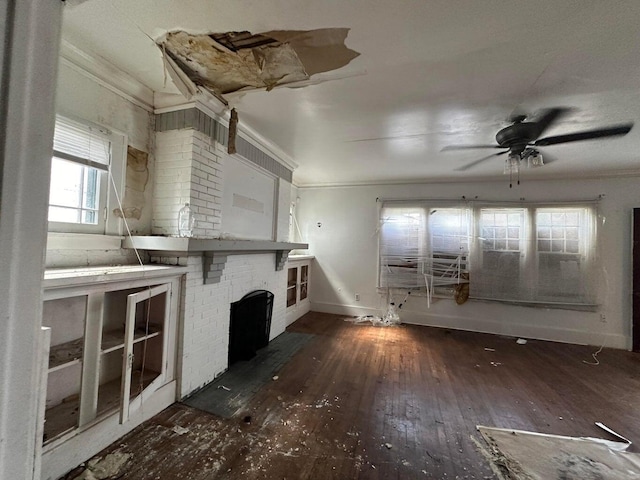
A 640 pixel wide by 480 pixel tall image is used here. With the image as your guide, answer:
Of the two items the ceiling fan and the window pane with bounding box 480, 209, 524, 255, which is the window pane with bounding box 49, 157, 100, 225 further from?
the window pane with bounding box 480, 209, 524, 255

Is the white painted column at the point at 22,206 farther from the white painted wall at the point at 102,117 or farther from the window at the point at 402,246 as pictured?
the window at the point at 402,246

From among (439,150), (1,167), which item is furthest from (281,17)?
(439,150)

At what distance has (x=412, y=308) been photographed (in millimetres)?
4664

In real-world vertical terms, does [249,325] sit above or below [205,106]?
below

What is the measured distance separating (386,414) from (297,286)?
2.81m

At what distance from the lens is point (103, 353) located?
1.66 m

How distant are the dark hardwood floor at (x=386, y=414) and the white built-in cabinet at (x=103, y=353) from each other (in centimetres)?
23

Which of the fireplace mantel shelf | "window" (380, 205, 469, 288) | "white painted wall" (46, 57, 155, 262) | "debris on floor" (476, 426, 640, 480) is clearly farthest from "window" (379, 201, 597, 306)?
"white painted wall" (46, 57, 155, 262)

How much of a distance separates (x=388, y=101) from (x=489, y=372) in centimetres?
301

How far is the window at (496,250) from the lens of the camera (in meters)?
3.98

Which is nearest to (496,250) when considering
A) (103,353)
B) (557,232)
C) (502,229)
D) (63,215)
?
(502,229)

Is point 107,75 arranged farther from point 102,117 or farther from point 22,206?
point 22,206

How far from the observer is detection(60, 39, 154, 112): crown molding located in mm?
1686

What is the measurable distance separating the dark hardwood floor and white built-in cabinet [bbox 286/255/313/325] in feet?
3.56
